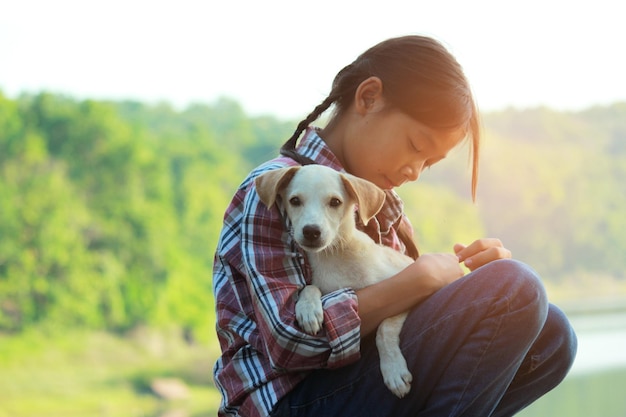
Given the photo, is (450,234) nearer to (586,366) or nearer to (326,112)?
(586,366)

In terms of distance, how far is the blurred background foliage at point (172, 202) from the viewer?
499 inches

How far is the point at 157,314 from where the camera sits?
13031mm

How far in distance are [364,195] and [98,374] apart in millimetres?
11249

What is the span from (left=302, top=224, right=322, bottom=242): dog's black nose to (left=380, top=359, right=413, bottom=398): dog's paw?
0.95ft

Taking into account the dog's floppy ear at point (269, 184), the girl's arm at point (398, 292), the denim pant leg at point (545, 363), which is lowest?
the denim pant leg at point (545, 363)

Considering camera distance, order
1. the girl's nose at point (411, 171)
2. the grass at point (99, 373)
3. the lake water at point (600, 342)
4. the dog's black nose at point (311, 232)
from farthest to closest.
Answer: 1. the grass at point (99, 373)
2. the lake water at point (600, 342)
3. the girl's nose at point (411, 171)
4. the dog's black nose at point (311, 232)

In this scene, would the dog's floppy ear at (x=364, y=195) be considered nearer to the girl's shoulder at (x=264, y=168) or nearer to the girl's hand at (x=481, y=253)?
the girl's shoulder at (x=264, y=168)

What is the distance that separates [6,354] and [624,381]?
894 cm

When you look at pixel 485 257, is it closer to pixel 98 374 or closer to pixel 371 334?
pixel 371 334

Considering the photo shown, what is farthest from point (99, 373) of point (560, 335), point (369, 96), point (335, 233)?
point (560, 335)

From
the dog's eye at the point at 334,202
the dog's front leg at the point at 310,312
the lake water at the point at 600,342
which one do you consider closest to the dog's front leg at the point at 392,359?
the dog's front leg at the point at 310,312

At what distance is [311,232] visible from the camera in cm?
158

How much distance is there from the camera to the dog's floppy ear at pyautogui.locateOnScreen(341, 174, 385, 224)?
1.65 m

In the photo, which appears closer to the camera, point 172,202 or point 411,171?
point 411,171
